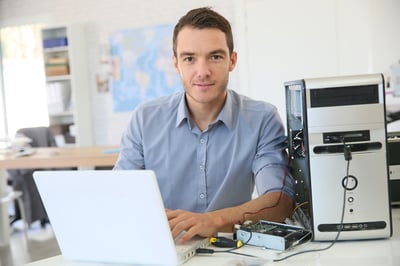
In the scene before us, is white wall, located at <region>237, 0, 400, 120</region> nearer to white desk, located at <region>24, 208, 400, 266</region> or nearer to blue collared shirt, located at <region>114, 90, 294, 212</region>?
blue collared shirt, located at <region>114, 90, 294, 212</region>

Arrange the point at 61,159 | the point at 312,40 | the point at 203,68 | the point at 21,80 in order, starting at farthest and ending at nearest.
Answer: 1. the point at 21,80
2. the point at 312,40
3. the point at 61,159
4. the point at 203,68

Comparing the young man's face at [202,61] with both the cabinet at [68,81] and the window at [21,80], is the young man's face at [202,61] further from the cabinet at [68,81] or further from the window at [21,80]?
the window at [21,80]

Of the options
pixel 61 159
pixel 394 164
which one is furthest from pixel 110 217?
pixel 61 159

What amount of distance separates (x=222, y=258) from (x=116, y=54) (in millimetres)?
4606

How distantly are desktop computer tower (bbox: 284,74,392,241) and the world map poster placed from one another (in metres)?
4.12

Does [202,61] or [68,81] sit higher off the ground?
[68,81]

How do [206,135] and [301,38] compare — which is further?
[301,38]

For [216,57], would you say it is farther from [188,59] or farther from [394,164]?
[394,164]

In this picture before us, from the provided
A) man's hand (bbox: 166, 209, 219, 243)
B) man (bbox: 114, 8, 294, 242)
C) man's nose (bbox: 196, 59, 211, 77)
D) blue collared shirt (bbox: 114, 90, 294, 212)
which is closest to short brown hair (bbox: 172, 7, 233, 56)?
man (bbox: 114, 8, 294, 242)

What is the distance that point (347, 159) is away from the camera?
3.85ft

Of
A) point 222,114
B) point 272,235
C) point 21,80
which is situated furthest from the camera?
point 21,80

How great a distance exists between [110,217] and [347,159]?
0.58 m

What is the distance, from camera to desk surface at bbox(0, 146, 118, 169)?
10.6 feet

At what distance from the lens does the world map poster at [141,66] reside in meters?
5.28
